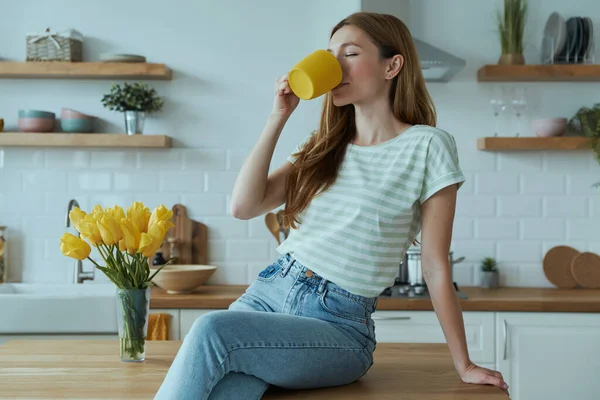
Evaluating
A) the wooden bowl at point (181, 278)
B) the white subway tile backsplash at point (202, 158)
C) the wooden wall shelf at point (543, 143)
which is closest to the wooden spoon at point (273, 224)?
the white subway tile backsplash at point (202, 158)

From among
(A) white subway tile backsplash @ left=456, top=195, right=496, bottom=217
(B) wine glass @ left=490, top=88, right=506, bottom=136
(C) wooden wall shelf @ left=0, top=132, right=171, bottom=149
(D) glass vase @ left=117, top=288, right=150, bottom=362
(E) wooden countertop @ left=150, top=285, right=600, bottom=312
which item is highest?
(B) wine glass @ left=490, top=88, right=506, bottom=136

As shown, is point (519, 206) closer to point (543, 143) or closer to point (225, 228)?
point (543, 143)

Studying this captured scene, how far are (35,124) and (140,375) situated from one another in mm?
2215

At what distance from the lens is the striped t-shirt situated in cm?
166

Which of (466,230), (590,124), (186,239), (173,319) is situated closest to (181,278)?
(173,319)

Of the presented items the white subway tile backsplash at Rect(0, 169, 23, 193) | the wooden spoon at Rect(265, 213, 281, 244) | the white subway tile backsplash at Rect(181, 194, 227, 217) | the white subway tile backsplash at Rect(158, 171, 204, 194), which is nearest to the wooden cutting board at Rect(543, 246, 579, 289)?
the wooden spoon at Rect(265, 213, 281, 244)

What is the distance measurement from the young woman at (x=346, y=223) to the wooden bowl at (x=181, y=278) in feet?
4.71

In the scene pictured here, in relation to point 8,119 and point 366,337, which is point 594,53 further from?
point 8,119

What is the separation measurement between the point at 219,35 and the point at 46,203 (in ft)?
3.81

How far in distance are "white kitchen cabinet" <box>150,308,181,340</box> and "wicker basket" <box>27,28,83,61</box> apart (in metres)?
1.28

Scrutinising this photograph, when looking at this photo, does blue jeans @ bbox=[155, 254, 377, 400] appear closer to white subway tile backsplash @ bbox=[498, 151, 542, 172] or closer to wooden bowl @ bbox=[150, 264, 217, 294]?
wooden bowl @ bbox=[150, 264, 217, 294]

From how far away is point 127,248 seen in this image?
179 cm

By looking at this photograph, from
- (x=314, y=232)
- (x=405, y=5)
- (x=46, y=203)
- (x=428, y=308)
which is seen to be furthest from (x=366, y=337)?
(x=46, y=203)

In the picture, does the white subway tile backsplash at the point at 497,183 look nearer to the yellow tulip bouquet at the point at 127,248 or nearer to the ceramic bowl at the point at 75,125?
the ceramic bowl at the point at 75,125
